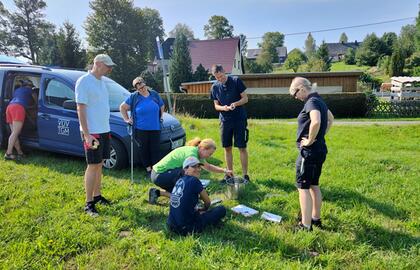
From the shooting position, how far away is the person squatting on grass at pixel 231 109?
5.23 m

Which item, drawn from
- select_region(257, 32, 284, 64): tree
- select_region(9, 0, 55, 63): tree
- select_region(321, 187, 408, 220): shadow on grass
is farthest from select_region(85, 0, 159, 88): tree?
select_region(321, 187, 408, 220): shadow on grass

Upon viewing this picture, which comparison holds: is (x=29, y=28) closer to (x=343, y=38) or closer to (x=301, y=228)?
(x=301, y=228)

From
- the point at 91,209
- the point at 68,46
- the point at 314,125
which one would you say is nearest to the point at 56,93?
the point at 91,209

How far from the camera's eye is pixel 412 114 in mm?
18906

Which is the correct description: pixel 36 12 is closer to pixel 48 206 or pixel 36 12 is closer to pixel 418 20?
pixel 48 206

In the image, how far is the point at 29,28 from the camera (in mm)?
44594

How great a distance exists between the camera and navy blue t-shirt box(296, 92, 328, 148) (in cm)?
348

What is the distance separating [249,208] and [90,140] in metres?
2.22

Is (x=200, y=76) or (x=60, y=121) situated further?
(x=200, y=76)

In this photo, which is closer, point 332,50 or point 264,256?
point 264,256

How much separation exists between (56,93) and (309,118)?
5.18 m

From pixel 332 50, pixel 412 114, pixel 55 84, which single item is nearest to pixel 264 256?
pixel 55 84

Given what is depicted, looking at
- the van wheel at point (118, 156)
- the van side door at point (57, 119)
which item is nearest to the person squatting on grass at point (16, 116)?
the van side door at point (57, 119)

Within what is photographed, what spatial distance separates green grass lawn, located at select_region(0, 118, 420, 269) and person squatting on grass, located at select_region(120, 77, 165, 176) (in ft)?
2.07
